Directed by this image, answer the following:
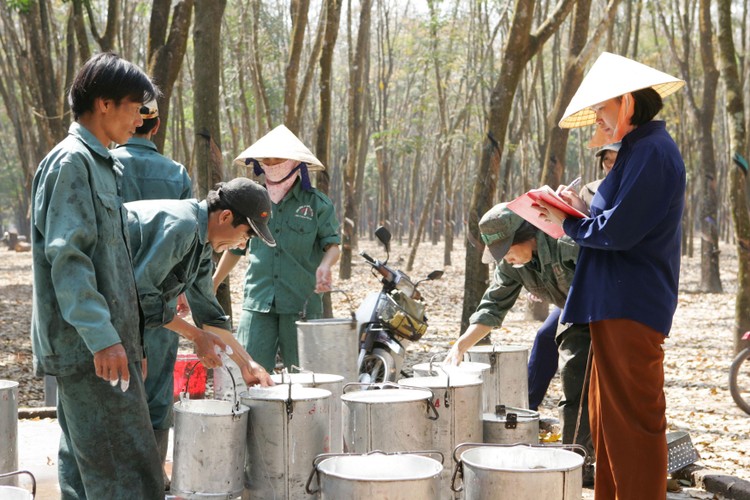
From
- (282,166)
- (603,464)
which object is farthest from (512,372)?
(282,166)

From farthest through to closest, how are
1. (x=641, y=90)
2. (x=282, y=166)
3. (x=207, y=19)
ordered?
(x=207, y=19)
(x=282, y=166)
(x=641, y=90)

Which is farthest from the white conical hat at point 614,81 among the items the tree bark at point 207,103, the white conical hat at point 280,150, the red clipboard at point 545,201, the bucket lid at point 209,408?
the tree bark at point 207,103

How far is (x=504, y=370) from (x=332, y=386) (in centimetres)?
118

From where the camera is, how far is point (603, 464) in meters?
3.58

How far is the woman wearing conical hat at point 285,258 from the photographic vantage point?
5.54 metres

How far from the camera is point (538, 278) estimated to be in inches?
195

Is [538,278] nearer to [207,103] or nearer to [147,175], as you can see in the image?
[147,175]

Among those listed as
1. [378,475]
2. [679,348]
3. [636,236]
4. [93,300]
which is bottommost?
[679,348]

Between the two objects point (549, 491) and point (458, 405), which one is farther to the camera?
point (458, 405)

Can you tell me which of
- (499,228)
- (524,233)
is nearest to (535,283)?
(524,233)

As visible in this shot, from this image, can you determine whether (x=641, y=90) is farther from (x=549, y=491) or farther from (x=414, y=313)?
(x=414, y=313)

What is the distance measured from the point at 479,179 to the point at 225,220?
4.87m

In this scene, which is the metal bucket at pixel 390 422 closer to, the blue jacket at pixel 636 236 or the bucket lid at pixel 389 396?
the bucket lid at pixel 389 396

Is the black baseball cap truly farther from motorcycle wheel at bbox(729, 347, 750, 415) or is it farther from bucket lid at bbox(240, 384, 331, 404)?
motorcycle wheel at bbox(729, 347, 750, 415)
